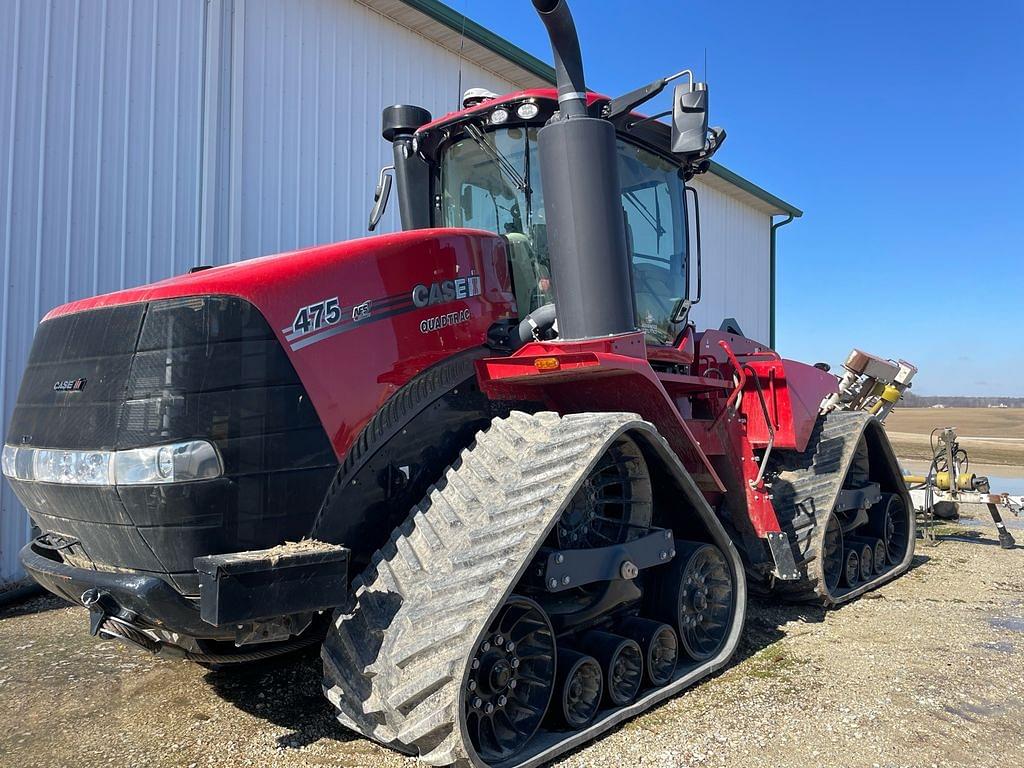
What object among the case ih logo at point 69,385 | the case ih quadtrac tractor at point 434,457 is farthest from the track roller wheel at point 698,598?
the case ih logo at point 69,385

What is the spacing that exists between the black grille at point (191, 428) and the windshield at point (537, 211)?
5.38 ft

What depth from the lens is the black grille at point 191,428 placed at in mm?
2816

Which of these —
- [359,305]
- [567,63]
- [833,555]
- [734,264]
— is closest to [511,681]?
[359,305]

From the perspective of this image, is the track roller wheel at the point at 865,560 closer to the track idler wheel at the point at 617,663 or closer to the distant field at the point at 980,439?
the track idler wheel at the point at 617,663

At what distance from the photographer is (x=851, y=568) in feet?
19.8

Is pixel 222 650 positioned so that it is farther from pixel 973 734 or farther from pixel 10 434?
pixel 973 734

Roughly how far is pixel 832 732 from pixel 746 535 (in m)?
1.81

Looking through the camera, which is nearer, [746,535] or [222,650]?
[222,650]

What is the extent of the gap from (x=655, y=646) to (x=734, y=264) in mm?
14973

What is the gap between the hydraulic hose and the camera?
3.66m

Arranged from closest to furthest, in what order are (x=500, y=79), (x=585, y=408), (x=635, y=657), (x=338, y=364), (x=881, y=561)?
1. (x=338, y=364)
2. (x=635, y=657)
3. (x=585, y=408)
4. (x=881, y=561)
5. (x=500, y=79)

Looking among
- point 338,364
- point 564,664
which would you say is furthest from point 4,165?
point 564,664

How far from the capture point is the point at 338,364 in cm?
318

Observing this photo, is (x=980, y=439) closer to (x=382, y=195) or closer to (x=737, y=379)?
(x=737, y=379)
